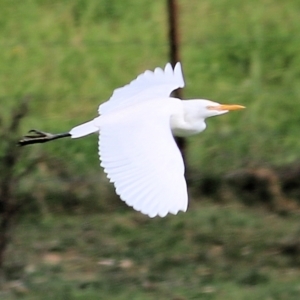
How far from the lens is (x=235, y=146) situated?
16.6 ft

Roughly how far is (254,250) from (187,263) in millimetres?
324

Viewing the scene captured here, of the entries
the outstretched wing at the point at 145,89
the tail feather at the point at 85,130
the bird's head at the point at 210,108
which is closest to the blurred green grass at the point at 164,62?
the outstretched wing at the point at 145,89

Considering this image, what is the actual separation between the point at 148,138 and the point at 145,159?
97 mm

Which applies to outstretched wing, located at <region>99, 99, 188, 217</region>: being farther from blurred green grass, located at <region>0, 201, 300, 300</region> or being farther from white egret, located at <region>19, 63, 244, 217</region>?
blurred green grass, located at <region>0, 201, 300, 300</region>

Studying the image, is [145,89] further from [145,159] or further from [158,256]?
[158,256]

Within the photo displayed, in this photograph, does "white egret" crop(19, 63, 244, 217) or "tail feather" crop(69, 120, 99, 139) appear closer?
"white egret" crop(19, 63, 244, 217)

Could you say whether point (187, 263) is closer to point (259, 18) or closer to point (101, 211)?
point (101, 211)

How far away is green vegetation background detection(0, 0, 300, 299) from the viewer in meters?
4.58

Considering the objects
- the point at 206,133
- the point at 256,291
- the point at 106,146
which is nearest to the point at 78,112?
the point at 206,133

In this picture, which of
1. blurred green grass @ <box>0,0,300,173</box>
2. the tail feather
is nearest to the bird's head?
the tail feather

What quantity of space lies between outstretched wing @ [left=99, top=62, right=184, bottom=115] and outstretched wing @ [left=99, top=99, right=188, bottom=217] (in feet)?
0.43

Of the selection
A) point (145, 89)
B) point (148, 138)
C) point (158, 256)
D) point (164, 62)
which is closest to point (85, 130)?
point (148, 138)

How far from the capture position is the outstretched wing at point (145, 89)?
3.17 m

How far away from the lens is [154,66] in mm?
5602
